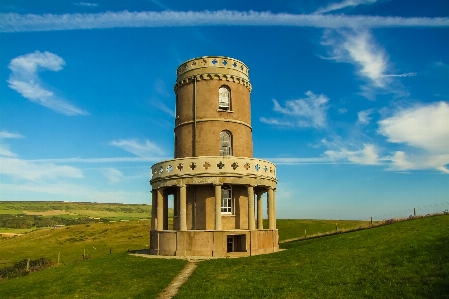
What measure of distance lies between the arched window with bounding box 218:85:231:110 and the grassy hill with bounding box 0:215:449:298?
14351mm

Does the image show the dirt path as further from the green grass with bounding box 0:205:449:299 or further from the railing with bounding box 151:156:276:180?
the railing with bounding box 151:156:276:180

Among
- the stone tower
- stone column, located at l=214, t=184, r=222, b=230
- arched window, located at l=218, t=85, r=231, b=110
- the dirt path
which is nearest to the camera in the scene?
the dirt path

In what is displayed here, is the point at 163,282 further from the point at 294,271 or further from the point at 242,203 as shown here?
the point at 242,203

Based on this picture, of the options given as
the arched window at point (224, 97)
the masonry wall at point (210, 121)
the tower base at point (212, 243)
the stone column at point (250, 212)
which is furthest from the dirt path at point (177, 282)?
the arched window at point (224, 97)

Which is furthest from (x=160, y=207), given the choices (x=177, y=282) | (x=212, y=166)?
(x=177, y=282)

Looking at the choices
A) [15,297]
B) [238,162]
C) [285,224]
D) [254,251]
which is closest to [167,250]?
[254,251]

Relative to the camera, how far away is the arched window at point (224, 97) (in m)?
33.8

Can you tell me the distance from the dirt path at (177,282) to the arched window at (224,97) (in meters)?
14.5

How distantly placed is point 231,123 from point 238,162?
198 inches

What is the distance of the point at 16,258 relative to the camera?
5569 centimetres

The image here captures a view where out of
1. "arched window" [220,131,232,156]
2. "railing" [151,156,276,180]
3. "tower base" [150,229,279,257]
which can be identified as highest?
"arched window" [220,131,232,156]

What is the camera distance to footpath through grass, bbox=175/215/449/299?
47.1ft

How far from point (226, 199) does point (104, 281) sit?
41.7ft

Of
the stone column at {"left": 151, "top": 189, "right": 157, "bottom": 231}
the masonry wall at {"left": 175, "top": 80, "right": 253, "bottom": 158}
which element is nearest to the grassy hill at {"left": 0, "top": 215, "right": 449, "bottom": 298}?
the stone column at {"left": 151, "top": 189, "right": 157, "bottom": 231}
